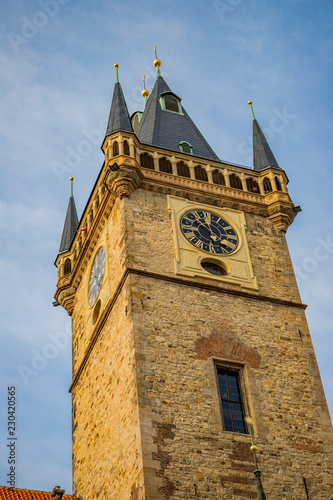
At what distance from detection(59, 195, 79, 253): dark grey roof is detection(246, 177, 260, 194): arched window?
21.8 ft

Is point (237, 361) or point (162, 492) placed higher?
point (237, 361)

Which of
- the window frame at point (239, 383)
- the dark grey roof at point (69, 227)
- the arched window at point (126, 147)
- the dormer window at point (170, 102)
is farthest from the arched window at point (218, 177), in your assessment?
the window frame at point (239, 383)

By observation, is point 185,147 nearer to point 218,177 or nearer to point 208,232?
point 218,177

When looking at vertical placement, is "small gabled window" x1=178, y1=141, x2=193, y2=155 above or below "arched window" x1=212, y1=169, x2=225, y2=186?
above

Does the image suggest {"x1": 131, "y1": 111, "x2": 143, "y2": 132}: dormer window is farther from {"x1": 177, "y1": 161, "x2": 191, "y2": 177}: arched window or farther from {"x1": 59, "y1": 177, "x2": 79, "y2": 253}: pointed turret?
{"x1": 177, "y1": 161, "x2": 191, "y2": 177}: arched window

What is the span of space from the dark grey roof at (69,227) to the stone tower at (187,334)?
106cm

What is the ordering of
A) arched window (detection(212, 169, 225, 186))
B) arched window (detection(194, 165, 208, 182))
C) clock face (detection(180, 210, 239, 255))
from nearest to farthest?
clock face (detection(180, 210, 239, 255))
arched window (detection(194, 165, 208, 182))
arched window (detection(212, 169, 225, 186))

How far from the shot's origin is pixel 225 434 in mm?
20812

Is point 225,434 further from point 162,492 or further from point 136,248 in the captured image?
point 136,248

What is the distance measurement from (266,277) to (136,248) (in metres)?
3.84

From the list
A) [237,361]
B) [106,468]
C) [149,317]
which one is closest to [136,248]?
[149,317]

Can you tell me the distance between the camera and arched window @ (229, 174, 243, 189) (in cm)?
2784

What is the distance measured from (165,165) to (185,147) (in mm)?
2443

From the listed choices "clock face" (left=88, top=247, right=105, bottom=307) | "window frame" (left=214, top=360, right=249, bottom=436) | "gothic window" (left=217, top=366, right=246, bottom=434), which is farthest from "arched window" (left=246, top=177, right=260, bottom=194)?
"gothic window" (left=217, top=366, right=246, bottom=434)
